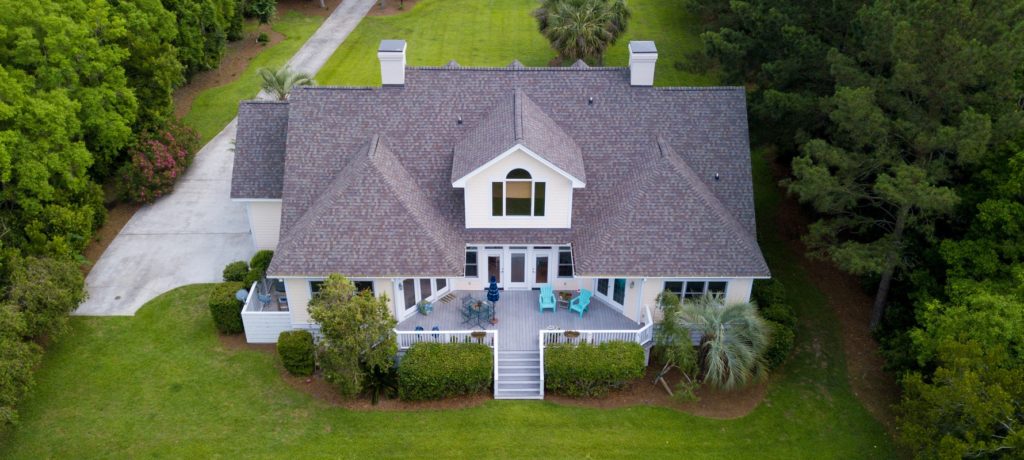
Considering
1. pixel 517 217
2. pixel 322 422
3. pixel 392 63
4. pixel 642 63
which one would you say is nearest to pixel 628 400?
pixel 517 217

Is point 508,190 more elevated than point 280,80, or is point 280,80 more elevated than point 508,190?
point 280,80

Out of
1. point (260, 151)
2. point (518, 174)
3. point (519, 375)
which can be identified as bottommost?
point (519, 375)

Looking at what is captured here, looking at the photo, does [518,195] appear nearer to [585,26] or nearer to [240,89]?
[585,26]

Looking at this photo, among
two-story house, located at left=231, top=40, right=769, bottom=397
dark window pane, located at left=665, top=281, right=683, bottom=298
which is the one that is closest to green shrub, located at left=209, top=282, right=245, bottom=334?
two-story house, located at left=231, top=40, right=769, bottom=397

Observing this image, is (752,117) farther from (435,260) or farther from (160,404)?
(160,404)

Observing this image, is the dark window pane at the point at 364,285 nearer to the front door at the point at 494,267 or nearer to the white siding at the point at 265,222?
the front door at the point at 494,267

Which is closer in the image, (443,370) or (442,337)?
(443,370)

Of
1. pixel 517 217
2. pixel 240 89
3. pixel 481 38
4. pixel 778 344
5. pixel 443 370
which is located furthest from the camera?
pixel 481 38

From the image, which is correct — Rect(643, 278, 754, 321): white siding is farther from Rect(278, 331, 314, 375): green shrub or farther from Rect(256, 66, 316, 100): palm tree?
Rect(256, 66, 316, 100): palm tree
